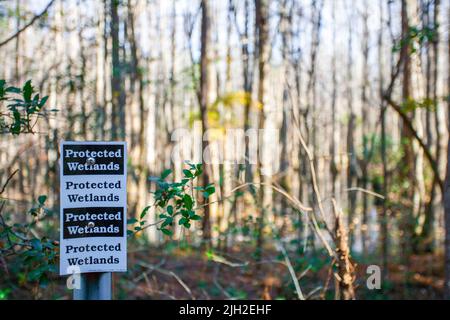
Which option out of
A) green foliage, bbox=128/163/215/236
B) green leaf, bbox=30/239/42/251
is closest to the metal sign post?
green foliage, bbox=128/163/215/236

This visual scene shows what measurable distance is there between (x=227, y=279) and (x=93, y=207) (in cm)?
700

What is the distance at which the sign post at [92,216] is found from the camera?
2840 mm

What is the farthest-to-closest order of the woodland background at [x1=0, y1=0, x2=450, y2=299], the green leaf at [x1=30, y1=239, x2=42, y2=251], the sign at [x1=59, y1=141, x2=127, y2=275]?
the woodland background at [x1=0, y1=0, x2=450, y2=299] → the green leaf at [x1=30, y1=239, x2=42, y2=251] → the sign at [x1=59, y1=141, x2=127, y2=275]

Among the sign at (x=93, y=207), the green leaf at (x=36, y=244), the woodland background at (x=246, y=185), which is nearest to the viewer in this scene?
the sign at (x=93, y=207)

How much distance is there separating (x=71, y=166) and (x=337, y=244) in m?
2.94

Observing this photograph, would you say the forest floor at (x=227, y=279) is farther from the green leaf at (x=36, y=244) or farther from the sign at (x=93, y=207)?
the sign at (x=93, y=207)

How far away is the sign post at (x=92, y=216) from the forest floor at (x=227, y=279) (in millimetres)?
4134

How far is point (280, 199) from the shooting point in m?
15.3

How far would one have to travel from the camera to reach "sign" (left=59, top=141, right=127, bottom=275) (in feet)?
9.32

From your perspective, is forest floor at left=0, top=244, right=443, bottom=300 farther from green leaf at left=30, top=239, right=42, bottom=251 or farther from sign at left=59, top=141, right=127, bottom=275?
sign at left=59, top=141, right=127, bottom=275

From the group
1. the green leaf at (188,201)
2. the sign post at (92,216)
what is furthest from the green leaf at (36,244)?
the green leaf at (188,201)

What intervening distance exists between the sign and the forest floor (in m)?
4.16
